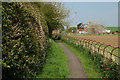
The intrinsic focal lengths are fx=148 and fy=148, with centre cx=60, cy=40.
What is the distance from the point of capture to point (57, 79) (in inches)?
316

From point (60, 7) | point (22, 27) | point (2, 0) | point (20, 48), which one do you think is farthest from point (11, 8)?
point (60, 7)

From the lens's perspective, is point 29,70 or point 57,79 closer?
point 29,70

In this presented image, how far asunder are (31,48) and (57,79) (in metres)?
2.37

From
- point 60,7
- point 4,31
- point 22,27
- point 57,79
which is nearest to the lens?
point 4,31

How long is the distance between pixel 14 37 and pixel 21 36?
37cm

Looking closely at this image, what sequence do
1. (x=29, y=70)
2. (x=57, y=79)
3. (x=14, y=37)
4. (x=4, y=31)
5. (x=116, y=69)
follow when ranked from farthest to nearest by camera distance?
(x=57, y=79)
(x=116, y=69)
(x=29, y=70)
(x=14, y=37)
(x=4, y=31)

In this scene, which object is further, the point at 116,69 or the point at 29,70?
the point at 116,69

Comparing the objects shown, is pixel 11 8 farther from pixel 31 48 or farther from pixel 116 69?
pixel 116 69

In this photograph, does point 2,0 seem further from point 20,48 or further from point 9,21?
point 20,48

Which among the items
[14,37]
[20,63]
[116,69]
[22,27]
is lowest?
[116,69]

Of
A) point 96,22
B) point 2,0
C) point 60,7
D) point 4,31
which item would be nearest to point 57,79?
point 4,31

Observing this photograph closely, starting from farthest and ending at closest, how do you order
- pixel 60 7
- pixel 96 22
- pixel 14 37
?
pixel 96 22
pixel 60 7
pixel 14 37

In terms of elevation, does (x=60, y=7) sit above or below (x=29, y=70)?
above

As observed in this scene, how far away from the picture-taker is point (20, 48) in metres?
5.89
